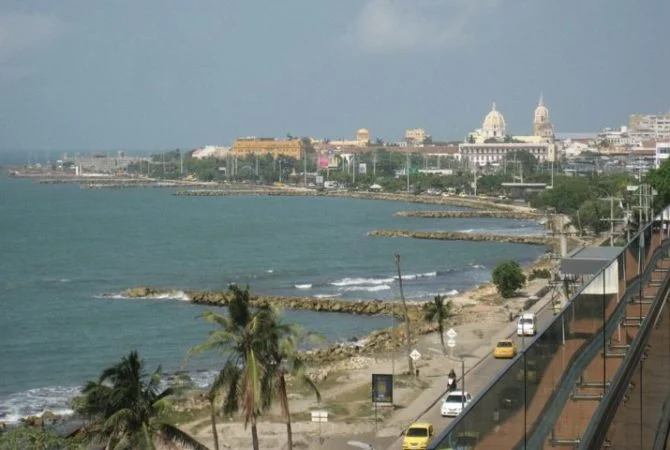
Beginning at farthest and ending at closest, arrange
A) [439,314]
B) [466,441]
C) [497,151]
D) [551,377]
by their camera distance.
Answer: [497,151] < [439,314] < [551,377] < [466,441]

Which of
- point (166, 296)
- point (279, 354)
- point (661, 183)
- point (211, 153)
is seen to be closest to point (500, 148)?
point (211, 153)

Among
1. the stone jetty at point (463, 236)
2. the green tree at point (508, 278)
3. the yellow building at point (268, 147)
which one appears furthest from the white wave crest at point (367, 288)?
the yellow building at point (268, 147)

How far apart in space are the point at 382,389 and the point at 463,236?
42.0 meters

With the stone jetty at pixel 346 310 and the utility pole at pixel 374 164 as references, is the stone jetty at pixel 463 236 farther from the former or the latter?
the utility pole at pixel 374 164

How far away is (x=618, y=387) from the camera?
14.3 ft

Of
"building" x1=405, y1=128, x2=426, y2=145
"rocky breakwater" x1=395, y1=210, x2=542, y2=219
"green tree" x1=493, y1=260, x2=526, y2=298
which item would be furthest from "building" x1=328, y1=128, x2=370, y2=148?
"green tree" x1=493, y1=260, x2=526, y2=298

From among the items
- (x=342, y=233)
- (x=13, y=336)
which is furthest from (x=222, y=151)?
(x=13, y=336)

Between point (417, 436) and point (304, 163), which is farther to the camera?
point (304, 163)

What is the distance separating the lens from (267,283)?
39562 mm

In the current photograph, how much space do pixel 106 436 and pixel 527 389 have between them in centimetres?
627

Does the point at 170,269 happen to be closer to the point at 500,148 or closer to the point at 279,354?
the point at 279,354

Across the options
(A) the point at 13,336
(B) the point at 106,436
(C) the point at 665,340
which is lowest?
(A) the point at 13,336

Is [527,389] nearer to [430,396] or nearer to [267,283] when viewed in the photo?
[430,396]

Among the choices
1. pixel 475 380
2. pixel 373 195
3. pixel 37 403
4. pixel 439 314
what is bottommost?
pixel 37 403
